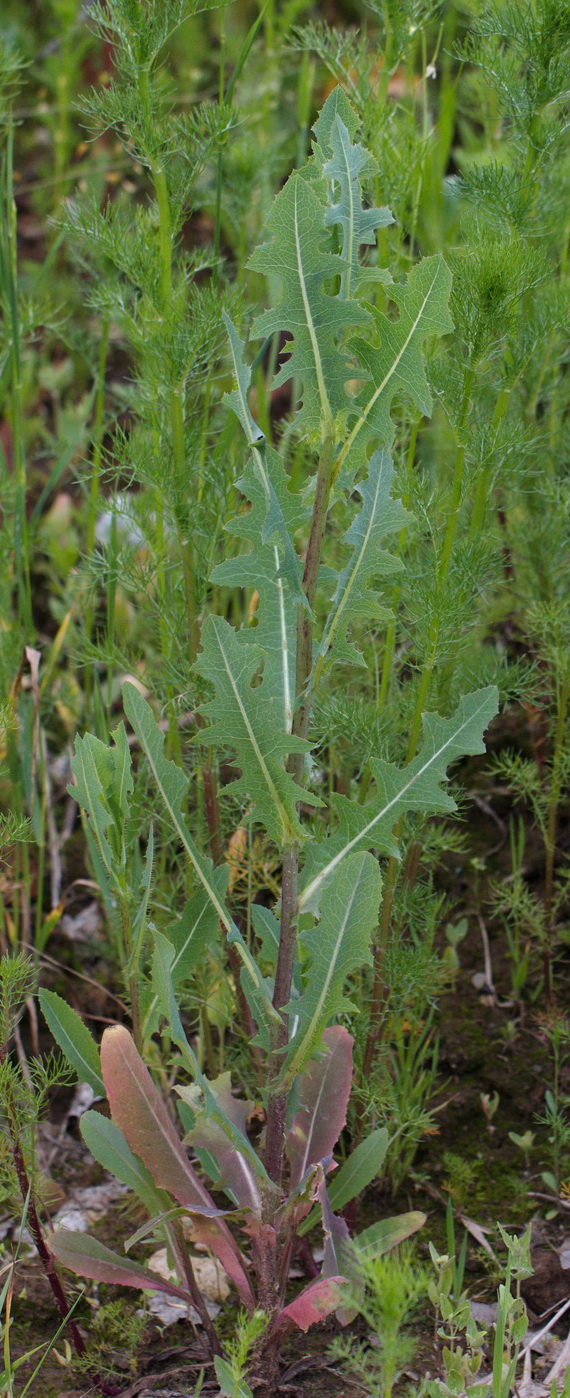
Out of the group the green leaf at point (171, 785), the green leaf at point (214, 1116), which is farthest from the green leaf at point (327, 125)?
the green leaf at point (214, 1116)

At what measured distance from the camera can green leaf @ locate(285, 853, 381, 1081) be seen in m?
1.54

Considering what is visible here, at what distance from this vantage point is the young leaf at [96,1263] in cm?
167

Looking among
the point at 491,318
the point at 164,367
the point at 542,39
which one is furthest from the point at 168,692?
the point at 542,39

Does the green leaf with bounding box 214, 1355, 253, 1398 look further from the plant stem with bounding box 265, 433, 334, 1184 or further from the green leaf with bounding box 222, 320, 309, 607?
the green leaf with bounding box 222, 320, 309, 607

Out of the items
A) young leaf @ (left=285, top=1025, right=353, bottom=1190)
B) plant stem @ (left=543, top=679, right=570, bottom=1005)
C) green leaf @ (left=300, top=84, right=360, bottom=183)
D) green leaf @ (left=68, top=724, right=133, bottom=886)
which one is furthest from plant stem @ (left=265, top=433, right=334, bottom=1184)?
plant stem @ (left=543, top=679, right=570, bottom=1005)

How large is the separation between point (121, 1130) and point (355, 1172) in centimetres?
37

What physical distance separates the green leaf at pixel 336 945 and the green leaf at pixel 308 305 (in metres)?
0.58

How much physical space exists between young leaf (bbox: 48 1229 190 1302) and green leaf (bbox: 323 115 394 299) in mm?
1355

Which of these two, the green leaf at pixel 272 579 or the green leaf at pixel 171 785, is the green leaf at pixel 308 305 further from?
the green leaf at pixel 171 785

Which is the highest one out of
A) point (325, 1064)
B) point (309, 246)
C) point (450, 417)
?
point (309, 246)

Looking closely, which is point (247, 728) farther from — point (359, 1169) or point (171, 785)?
point (359, 1169)

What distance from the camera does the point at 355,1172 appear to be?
1.79 m

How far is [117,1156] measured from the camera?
5.70ft

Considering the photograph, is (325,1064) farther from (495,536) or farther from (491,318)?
(491,318)
